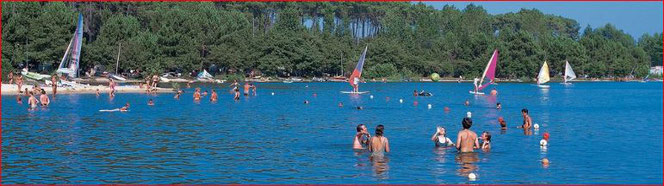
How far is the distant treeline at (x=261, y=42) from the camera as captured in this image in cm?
11769

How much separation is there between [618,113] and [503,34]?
372 ft

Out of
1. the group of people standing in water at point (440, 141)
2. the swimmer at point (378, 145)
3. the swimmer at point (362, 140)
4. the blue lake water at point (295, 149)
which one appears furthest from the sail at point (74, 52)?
the swimmer at point (378, 145)

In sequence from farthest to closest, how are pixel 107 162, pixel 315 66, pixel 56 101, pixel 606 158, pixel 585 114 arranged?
pixel 315 66, pixel 56 101, pixel 585 114, pixel 606 158, pixel 107 162

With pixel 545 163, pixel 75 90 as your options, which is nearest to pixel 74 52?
pixel 75 90

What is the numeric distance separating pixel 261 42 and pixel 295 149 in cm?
11284

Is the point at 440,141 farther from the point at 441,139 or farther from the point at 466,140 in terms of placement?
the point at 466,140

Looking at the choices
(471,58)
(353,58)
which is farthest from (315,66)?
(471,58)

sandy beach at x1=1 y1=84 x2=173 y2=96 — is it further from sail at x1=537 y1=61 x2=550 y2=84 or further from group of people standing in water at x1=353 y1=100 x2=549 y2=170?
sail at x1=537 y1=61 x2=550 y2=84

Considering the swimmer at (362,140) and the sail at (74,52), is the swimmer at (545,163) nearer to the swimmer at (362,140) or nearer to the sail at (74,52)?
the swimmer at (362,140)

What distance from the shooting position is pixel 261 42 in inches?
5856

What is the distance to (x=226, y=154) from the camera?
114ft

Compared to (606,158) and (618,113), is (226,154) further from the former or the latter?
(618,113)

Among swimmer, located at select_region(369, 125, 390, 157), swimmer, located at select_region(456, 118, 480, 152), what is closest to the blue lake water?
swimmer, located at select_region(456, 118, 480, 152)

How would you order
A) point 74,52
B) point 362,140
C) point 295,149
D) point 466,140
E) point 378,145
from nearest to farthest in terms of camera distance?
point 378,145, point 466,140, point 362,140, point 295,149, point 74,52
